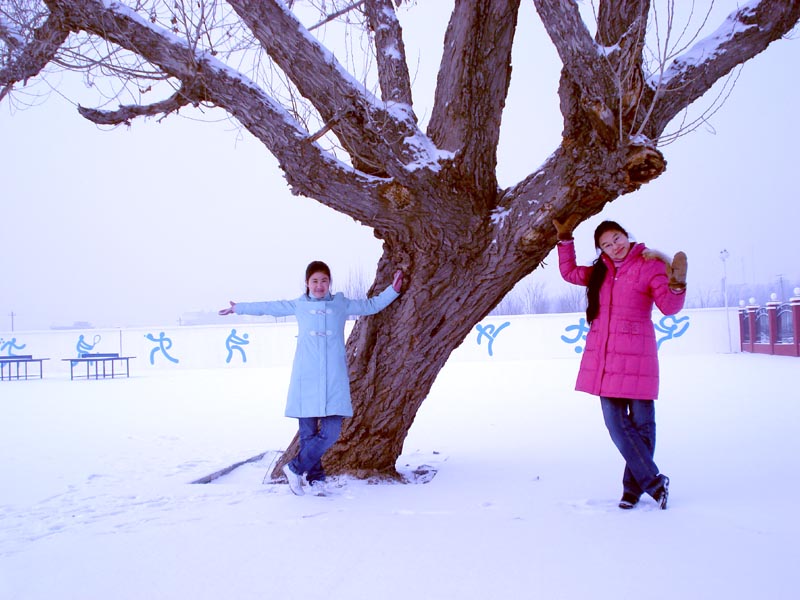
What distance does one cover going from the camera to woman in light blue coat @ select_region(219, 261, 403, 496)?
12.3 ft

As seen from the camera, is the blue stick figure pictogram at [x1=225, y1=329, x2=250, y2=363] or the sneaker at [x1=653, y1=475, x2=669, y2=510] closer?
the sneaker at [x1=653, y1=475, x2=669, y2=510]

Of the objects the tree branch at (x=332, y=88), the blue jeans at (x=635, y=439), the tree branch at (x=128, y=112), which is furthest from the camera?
the tree branch at (x=128, y=112)

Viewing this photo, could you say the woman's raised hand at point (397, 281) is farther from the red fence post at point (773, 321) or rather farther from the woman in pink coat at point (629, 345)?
the red fence post at point (773, 321)

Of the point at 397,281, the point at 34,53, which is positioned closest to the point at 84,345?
the point at 34,53

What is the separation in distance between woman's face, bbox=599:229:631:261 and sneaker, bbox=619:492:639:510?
1133mm

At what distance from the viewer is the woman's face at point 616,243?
10.9 ft

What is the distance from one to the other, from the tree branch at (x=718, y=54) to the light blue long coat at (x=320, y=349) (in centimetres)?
173

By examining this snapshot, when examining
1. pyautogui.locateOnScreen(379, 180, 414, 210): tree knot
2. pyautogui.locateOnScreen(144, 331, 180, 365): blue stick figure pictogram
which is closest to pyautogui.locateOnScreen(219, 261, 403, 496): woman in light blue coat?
pyautogui.locateOnScreen(379, 180, 414, 210): tree knot

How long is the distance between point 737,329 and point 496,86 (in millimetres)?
19000

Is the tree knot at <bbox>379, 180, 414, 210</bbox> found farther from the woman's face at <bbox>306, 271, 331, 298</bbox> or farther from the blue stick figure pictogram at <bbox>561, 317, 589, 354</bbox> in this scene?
the blue stick figure pictogram at <bbox>561, 317, 589, 354</bbox>

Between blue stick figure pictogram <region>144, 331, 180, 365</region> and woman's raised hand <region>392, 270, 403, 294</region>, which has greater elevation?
woman's raised hand <region>392, 270, 403, 294</region>

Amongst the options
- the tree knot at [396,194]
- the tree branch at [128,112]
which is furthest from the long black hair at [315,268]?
the tree branch at [128,112]

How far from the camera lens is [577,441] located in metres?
5.45

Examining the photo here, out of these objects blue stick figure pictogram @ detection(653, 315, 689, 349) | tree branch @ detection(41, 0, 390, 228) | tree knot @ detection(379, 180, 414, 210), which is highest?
tree branch @ detection(41, 0, 390, 228)
